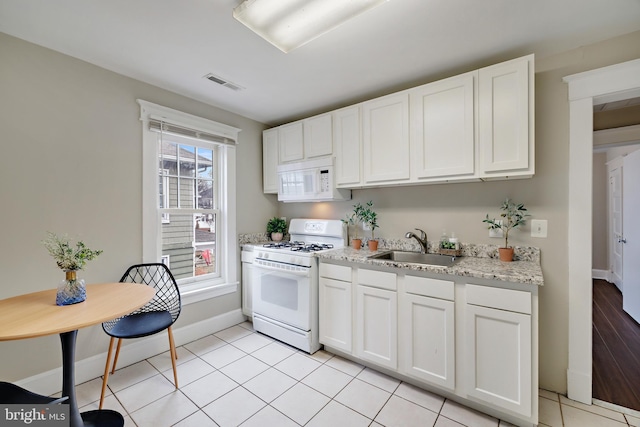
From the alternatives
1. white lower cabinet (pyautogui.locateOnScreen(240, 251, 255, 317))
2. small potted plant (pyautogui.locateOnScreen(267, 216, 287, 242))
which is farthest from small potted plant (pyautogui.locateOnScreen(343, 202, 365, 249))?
white lower cabinet (pyautogui.locateOnScreen(240, 251, 255, 317))

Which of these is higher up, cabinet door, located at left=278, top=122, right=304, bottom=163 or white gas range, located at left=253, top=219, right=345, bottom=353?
cabinet door, located at left=278, top=122, right=304, bottom=163

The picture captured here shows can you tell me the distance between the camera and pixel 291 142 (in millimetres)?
3055

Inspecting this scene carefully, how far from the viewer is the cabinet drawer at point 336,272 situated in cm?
227

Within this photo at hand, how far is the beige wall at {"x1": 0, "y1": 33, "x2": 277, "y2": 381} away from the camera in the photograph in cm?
177

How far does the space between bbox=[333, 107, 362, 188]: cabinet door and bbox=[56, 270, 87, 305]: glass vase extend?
2.06 metres

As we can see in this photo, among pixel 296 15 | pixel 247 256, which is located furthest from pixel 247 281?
pixel 296 15

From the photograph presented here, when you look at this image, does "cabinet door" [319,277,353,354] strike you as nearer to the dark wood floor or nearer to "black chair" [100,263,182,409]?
"black chair" [100,263,182,409]

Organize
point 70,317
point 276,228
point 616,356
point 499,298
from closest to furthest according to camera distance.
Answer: point 70,317
point 499,298
point 616,356
point 276,228

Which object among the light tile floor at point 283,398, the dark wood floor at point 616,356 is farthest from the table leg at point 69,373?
the dark wood floor at point 616,356

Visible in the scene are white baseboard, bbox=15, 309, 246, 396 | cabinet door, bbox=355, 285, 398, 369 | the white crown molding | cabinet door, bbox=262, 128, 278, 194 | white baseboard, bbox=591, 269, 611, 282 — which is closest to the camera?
white baseboard, bbox=15, 309, 246, 396

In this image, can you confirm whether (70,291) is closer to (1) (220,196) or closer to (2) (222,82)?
(1) (220,196)

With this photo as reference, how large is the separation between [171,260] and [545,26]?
11.3 ft

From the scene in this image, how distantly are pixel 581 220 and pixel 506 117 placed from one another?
0.87 metres

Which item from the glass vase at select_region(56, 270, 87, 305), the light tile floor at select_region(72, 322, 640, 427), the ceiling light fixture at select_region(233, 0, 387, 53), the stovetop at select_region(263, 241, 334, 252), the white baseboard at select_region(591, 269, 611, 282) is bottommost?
the light tile floor at select_region(72, 322, 640, 427)
